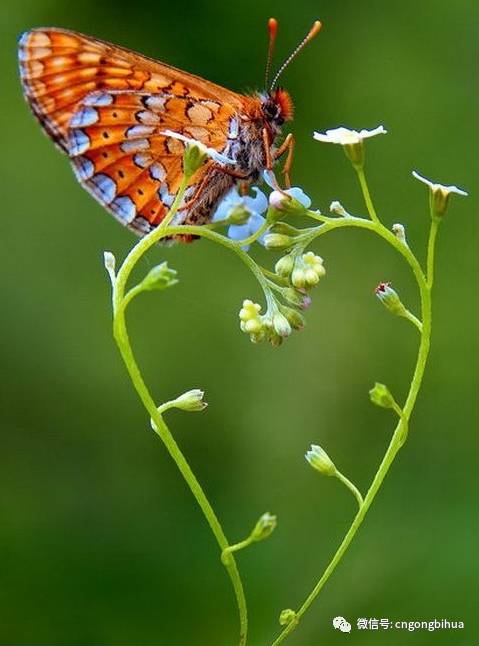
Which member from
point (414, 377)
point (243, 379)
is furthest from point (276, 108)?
point (243, 379)

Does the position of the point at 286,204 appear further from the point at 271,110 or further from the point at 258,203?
the point at 271,110

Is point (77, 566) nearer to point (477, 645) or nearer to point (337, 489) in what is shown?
point (337, 489)

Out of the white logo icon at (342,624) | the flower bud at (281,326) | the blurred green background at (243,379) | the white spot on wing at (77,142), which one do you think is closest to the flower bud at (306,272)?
the flower bud at (281,326)

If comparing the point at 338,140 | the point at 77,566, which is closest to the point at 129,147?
the point at 338,140

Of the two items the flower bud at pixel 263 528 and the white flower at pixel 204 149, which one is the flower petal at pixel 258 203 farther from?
the flower bud at pixel 263 528

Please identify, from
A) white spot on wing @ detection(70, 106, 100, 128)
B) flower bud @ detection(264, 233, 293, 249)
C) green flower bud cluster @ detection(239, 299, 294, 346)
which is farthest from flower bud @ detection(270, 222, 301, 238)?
white spot on wing @ detection(70, 106, 100, 128)
